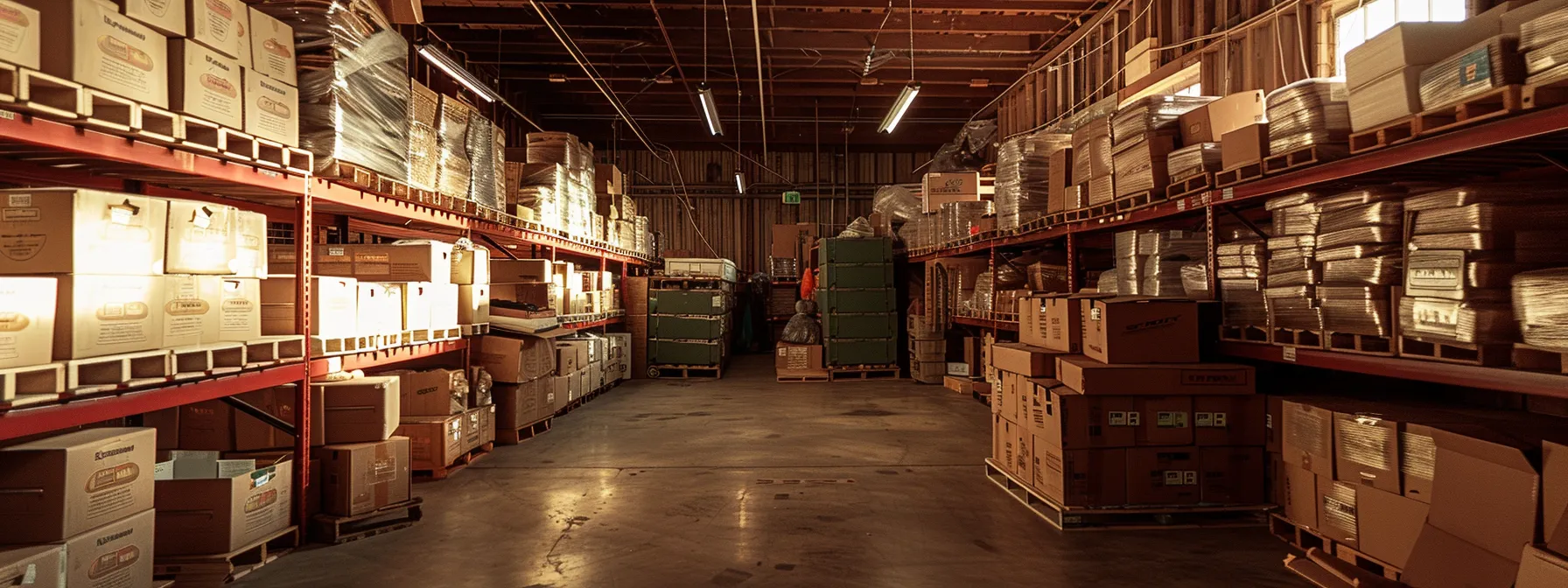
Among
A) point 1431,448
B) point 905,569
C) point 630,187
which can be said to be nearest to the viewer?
point 1431,448

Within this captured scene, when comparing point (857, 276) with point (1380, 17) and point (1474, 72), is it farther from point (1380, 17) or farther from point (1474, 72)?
point (1474, 72)

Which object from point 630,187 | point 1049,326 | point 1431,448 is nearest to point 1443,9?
point 1049,326

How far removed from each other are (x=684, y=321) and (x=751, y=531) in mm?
8668

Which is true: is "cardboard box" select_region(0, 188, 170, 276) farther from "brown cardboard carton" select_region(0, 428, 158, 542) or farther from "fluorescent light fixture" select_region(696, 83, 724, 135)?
"fluorescent light fixture" select_region(696, 83, 724, 135)

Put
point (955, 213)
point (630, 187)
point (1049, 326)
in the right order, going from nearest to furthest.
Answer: point (1049, 326)
point (955, 213)
point (630, 187)

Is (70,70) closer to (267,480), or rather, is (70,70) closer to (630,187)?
(267,480)

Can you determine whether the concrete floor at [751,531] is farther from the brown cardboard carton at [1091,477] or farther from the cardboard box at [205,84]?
the cardboard box at [205,84]

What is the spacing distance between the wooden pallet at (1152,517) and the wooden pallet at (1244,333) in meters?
1.07

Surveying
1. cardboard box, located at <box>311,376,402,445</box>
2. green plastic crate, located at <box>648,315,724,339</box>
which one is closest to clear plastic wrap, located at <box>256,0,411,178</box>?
cardboard box, located at <box>311,376,402,445</box>

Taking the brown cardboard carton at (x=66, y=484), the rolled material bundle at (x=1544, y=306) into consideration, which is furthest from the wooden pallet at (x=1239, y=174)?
the brown cardboard carton at (x=66, y=484)

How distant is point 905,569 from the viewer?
13.3ft

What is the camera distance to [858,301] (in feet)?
41.2

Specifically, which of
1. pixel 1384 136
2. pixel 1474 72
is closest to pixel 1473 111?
pixel 1474 72

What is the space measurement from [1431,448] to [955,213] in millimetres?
7841
